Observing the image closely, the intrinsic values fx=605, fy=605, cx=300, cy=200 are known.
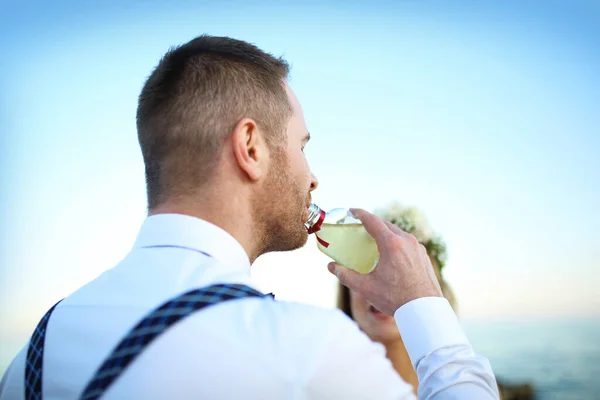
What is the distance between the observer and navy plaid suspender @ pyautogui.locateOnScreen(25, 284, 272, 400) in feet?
3.45

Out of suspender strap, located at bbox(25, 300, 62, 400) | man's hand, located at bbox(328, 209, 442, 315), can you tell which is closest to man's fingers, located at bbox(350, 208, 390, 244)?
man's hand, located at bbox(328, 209, 442, 315)

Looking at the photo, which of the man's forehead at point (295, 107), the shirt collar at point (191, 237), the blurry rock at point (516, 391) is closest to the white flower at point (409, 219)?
the blurry rock at point (516, 391)

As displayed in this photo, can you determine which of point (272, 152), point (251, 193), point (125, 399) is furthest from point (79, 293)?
point (272, 152)

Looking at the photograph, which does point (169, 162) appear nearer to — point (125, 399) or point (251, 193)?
point (251, 193)

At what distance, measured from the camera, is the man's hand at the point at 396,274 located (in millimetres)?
1615

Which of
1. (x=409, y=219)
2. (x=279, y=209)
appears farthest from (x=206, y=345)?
(x=409, y=219)

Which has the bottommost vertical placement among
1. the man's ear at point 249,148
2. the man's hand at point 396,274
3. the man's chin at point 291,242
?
the man's hand at point 396,274

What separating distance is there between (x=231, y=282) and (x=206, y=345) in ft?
0.50

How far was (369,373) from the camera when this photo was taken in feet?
3.63

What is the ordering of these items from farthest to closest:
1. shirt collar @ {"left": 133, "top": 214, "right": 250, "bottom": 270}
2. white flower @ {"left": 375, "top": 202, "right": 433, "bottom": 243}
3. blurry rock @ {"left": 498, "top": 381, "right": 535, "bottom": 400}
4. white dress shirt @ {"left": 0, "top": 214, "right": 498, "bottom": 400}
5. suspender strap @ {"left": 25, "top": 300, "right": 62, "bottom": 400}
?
blurry rock @ {"left": 498, "top": 381, "right": 535, "bottom": 400}
white flower @ {"left": 375, "top": 202, "right": 433, "bottom": 243}
shirt collar @ {"left": 133, "top": 214, "right": 250, "bottom": 270}
suspender strap @ {"left": 25, "top": 300, "right": 62, "bottom": 400}
white dress shirt @ {"left": 0, "top": 214, "right": 498, "bottom": 400}

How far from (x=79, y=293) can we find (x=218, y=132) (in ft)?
1.63

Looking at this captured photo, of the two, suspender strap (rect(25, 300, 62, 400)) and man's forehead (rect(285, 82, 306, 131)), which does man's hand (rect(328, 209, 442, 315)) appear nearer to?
man's forehead (rect(285, 82, 306, 131))

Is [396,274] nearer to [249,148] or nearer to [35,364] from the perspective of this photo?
[249,148]

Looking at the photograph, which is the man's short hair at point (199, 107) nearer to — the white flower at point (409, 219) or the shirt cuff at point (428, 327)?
the shirt cuff at point (428, 327)
